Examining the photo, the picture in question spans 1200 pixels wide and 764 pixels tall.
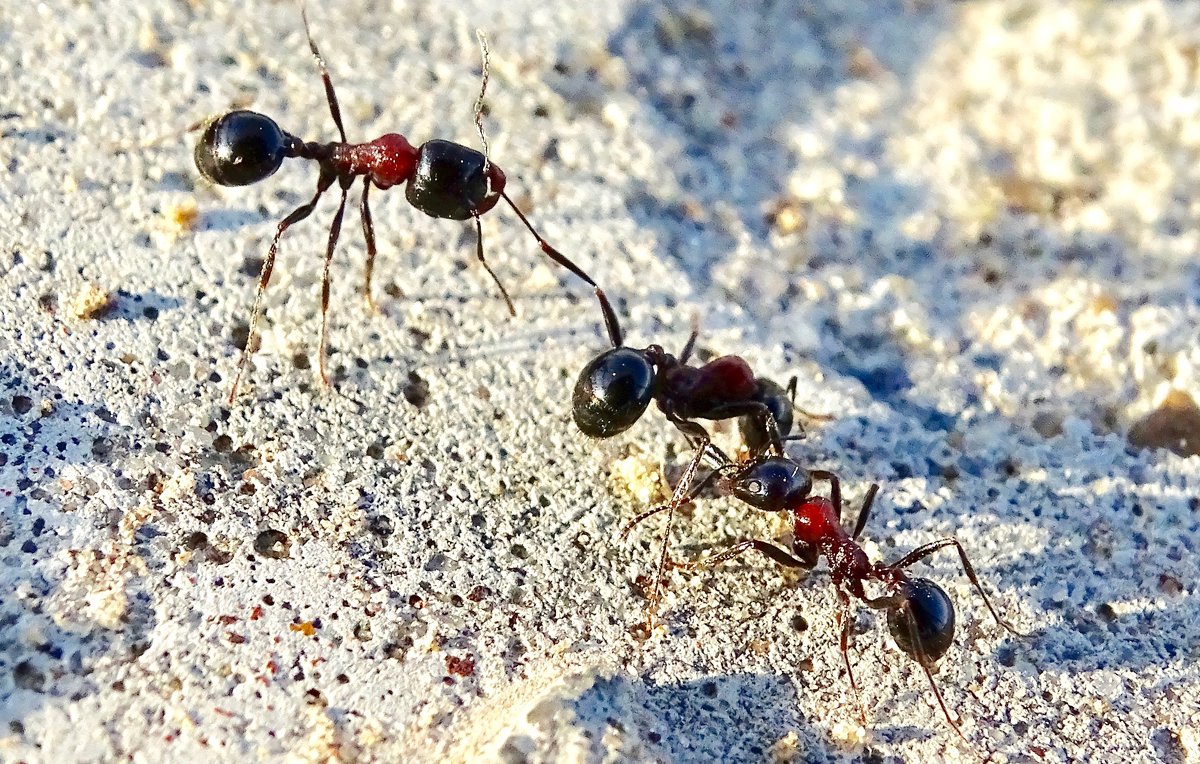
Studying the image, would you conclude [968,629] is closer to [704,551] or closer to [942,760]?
[942,760]

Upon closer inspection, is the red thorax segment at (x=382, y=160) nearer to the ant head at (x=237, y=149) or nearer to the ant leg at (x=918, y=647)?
the ant head at (x=237, y=149)

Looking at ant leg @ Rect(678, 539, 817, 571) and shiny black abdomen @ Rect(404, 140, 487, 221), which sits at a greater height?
shiny black abdomen @ Rect(404, 140, 487, 221)

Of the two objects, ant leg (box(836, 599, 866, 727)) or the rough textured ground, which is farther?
ant leg (box(836, 599, 866, 727))

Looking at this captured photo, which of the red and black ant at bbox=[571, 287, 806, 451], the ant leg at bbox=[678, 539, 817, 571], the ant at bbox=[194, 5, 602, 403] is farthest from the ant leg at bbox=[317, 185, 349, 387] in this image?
the ant leg at bbox=[678, 539, 817, 571]

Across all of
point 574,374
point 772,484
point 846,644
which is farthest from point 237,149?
point 846,644

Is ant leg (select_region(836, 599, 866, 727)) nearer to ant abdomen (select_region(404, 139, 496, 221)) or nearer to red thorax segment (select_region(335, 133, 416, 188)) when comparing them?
ant abdomen (select_region(404, 139, 496, 221))

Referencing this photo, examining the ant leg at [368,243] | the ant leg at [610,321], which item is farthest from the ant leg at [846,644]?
the ant leg at [368,243]

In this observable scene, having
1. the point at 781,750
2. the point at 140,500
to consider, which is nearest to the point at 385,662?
the point at 140,500
